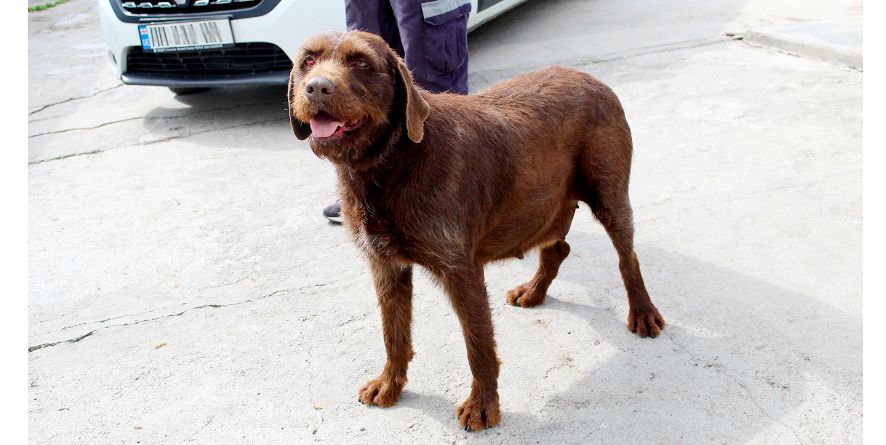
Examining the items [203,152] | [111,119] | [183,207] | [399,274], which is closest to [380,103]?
[399,274]

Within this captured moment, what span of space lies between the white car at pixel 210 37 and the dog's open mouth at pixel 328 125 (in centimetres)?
378

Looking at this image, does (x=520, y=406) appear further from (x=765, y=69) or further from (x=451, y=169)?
(x=765, y=69)

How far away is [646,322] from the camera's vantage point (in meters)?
3.68

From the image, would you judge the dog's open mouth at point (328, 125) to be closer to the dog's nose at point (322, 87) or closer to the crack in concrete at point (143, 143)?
the dog's nose at point (322, 87)

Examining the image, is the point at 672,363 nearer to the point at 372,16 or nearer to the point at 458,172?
the point at 458,172

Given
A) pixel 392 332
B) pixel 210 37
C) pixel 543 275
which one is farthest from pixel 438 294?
pixel 210 37

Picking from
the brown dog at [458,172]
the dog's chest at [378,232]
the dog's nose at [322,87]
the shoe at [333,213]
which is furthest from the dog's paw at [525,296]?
the dog's nose at [322,87]

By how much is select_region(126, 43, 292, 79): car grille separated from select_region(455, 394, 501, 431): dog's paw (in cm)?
422

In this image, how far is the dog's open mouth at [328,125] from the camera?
271 cm

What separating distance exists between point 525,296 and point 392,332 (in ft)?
3.03

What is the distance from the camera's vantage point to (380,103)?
9.18 feet

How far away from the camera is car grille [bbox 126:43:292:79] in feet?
21.6

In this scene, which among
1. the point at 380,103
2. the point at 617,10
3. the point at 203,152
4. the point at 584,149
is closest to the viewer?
the point at 380,103

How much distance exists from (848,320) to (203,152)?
475 cm
